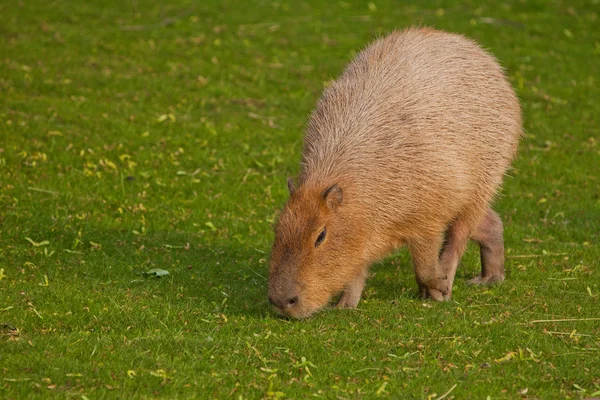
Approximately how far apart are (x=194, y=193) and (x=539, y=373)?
4172 mm

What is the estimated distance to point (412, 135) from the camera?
619cm

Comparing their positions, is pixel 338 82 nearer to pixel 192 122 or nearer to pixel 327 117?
pixel 327 117

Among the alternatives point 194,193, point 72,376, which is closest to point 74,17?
point 194,193

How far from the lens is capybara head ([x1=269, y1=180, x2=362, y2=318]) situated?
18.1 feet

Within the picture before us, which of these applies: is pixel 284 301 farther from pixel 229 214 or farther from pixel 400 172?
pixel 229 214

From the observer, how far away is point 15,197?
26.1ft

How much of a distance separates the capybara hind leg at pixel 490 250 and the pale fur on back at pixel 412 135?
1.29ft

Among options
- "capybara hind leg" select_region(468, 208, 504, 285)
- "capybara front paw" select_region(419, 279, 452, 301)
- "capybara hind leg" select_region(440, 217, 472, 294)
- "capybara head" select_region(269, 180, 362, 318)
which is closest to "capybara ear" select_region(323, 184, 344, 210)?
"capybara head" select_region(269, 180, 362, 318)

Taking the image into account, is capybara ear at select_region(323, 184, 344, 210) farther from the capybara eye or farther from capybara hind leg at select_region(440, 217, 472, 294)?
capybara hind leg at select_region(440, 217, 472, 294)

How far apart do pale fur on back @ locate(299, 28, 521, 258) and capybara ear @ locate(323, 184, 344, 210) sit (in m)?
0.10

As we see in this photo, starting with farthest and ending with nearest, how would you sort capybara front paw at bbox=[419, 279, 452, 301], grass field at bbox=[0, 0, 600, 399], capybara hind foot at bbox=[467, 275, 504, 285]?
capybara hind foot at bbox=[467, 275, 504, 285], capybara front paw at bbox=[419, 279, 452, 301], grass field at bbox=[0, 0, 600, 399]

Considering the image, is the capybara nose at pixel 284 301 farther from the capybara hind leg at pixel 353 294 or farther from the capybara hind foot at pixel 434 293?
the capybara hind foot at pixel 434 293

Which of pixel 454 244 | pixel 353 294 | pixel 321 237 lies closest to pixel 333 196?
pixel 321 237

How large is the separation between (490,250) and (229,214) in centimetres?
232
